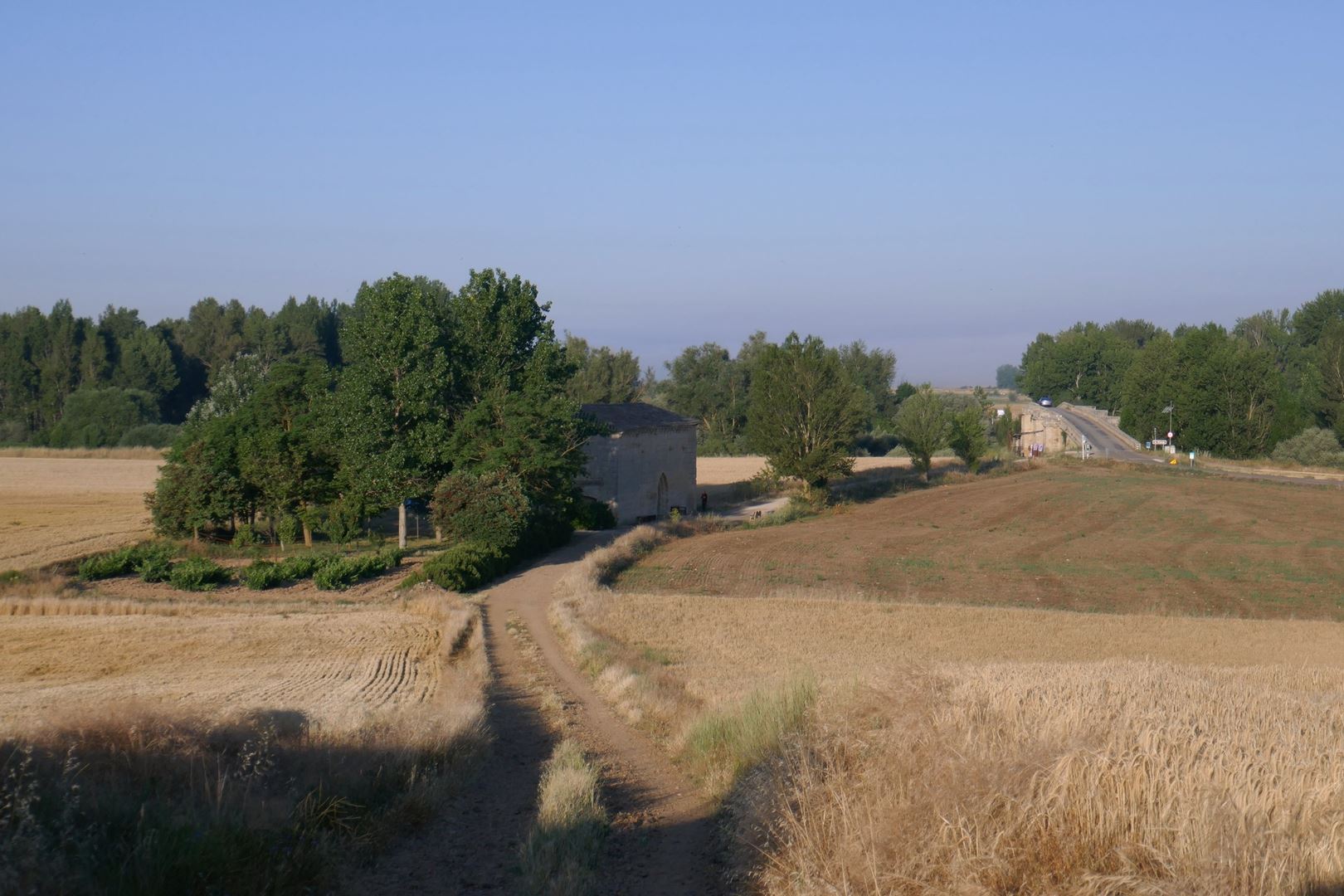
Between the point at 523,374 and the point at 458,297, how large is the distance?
12.6 ft

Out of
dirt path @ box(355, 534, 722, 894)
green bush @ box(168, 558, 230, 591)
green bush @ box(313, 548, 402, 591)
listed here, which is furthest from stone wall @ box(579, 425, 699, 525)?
dirt path @ box(355, 534, 722, 894)

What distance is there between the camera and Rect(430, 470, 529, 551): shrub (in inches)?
1330

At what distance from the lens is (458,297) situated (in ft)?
130

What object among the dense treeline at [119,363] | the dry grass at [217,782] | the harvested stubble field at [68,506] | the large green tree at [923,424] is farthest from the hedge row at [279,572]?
the dense treeline at [119,363]

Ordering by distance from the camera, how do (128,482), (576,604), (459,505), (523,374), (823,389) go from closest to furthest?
(576,604)
(459,505)
(523,374)
(823,389)
(128,482)

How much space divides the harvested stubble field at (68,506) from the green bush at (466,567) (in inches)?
493

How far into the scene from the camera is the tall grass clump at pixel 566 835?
6996 mm

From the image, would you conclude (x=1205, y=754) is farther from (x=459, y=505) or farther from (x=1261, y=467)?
(x=1261, y=467)

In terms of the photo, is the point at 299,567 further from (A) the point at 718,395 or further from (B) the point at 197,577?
(A) the point at 718,395

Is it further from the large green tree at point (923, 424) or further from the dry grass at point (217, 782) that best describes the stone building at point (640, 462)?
the dry grass at point (217, 782)

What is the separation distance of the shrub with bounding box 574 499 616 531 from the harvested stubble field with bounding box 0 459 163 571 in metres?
16.3

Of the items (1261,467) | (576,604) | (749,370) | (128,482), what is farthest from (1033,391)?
(576,604)

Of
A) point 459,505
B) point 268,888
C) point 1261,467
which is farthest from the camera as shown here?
point 1261,467

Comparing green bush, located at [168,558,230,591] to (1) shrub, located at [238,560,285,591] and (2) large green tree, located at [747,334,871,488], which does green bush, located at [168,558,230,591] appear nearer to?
(1) shrub, located at [238,560,285,591]
